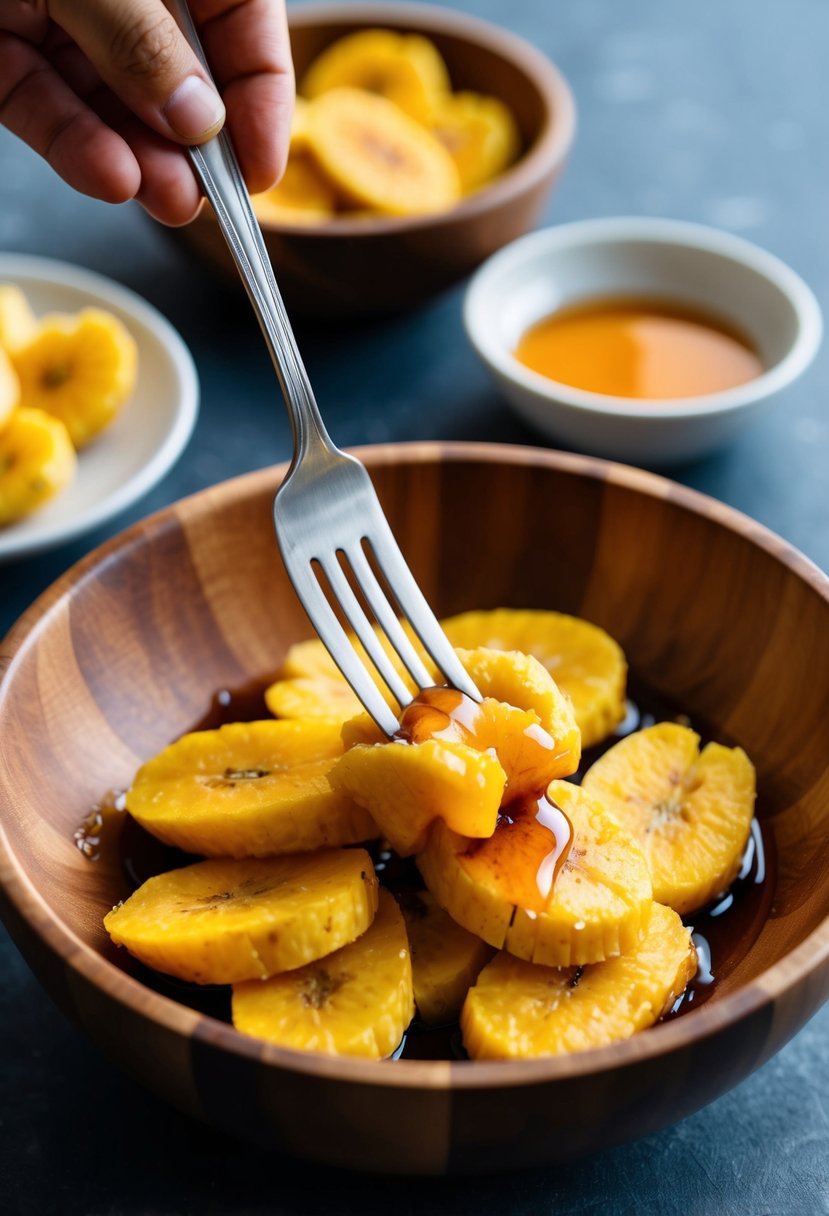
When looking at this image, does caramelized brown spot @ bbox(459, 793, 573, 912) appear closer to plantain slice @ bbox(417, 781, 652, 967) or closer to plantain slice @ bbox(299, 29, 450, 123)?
plantain slice @ bbox(417, 781, 652, 967)

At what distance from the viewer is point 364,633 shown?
1.07m

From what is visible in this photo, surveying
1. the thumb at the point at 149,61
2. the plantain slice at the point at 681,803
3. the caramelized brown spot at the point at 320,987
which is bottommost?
the plantain slice at the point at 681,803

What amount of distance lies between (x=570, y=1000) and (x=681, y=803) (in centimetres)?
25

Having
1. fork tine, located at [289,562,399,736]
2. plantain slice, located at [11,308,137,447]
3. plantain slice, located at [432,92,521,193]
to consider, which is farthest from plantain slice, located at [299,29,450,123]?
fork tine, located at [289,562,399,736]

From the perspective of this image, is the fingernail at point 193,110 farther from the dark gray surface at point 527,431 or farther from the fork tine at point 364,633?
the dark gray surface at point 527,431

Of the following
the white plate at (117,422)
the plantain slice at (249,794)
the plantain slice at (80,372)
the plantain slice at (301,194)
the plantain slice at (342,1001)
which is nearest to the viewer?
the plantain slice at (342,1001)

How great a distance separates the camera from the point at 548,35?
251cm

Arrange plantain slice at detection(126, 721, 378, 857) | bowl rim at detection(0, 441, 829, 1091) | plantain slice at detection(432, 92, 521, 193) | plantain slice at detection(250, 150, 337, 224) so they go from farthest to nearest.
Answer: plantain slice at detection(432, 92, 521, 193)
plantain slice at detection(250, 150, 337, 224)
plantain slice at detection(126, 721, 378, 857)
bowl rim at detection(0, 441, 829, 1091)

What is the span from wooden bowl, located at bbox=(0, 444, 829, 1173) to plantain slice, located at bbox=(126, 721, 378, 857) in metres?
0.07

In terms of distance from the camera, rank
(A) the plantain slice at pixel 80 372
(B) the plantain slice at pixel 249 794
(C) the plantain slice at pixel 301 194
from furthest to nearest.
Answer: (C) the plantain slice at pixel 301 194 < (A) the plantain slice at pixel 80 372 < (B) the plantain slice at pixel 249 794

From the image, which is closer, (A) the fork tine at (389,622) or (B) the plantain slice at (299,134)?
(A) the fork tine at (389,622)

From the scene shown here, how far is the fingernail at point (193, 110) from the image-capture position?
1.11m

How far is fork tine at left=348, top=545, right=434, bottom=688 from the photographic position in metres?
1.06

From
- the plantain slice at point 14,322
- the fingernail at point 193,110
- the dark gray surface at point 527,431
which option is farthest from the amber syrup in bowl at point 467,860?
the plantain slice at point 14,322
